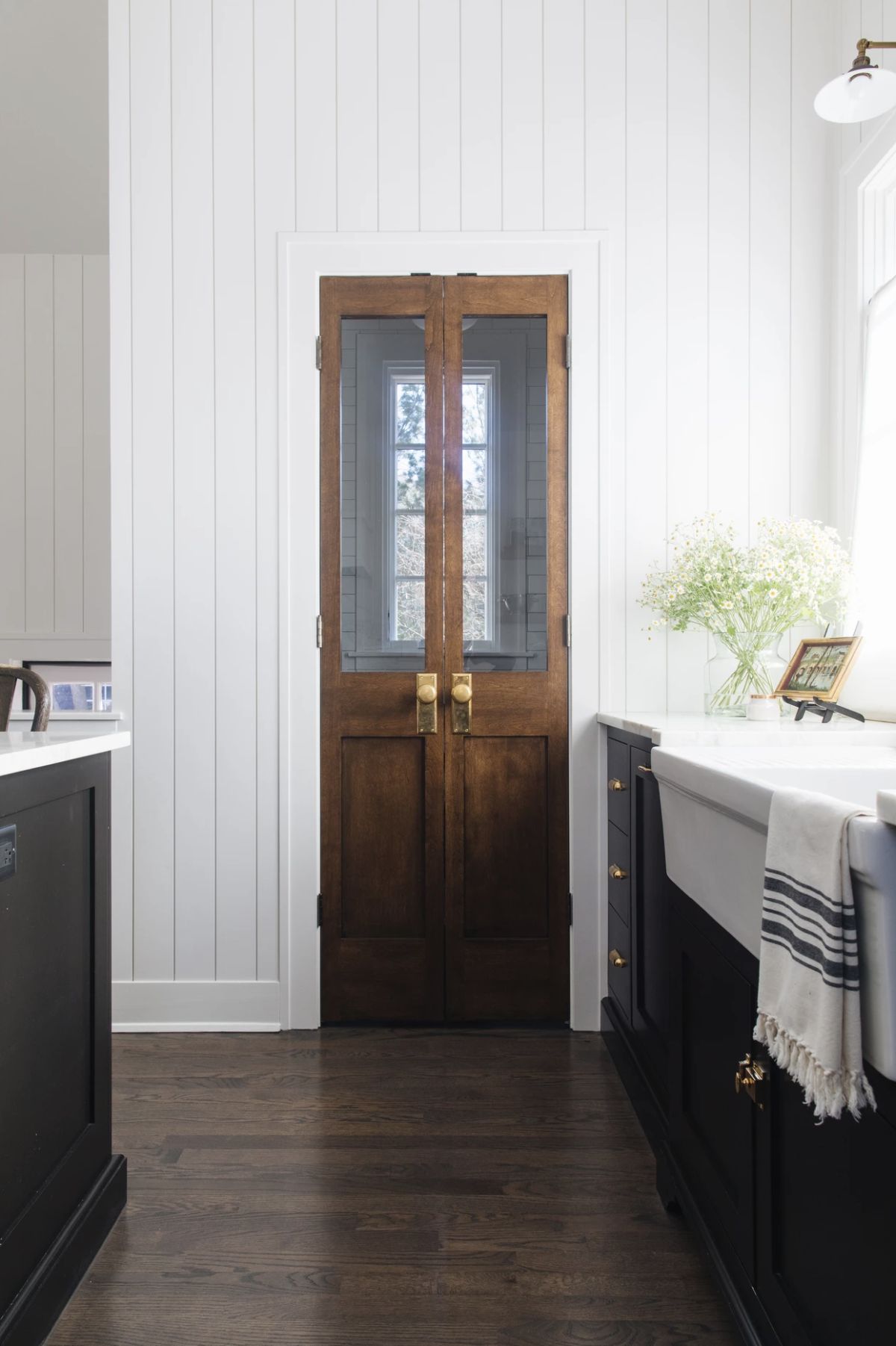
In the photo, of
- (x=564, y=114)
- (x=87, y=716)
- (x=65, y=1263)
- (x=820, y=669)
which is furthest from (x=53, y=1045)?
(x=564, y=114)

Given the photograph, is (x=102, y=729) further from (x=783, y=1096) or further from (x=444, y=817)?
(x=783, y=1096)

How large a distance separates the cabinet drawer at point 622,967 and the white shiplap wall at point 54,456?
121 inches

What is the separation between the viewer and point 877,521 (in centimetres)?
232

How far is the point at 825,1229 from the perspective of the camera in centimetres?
93

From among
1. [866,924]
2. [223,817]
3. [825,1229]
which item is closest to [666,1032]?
[825,1229]

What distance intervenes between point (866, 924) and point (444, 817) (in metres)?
1.84

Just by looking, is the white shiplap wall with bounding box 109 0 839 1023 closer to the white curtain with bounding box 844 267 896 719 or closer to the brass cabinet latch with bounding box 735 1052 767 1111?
the white curtain with bounding box 844 267 896 719

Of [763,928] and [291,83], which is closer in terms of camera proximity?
[763,928]

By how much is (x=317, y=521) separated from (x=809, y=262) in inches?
66.3

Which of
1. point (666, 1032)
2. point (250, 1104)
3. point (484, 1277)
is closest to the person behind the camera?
point (484, 1277)

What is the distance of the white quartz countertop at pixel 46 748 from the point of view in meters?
1.15

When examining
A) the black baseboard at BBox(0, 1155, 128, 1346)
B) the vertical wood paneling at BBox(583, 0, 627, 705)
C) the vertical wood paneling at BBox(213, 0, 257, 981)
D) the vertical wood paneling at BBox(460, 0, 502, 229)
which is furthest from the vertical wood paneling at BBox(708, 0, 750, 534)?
the black baseboard at BBox(0, 1155, 128, 1346)

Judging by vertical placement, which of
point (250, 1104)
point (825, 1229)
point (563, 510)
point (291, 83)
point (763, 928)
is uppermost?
point (291, 83)

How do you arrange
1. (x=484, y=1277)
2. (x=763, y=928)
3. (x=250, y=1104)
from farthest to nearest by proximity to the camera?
(x=250, y=1104) → (x=484, y=1277) → (x=763, y=928)
